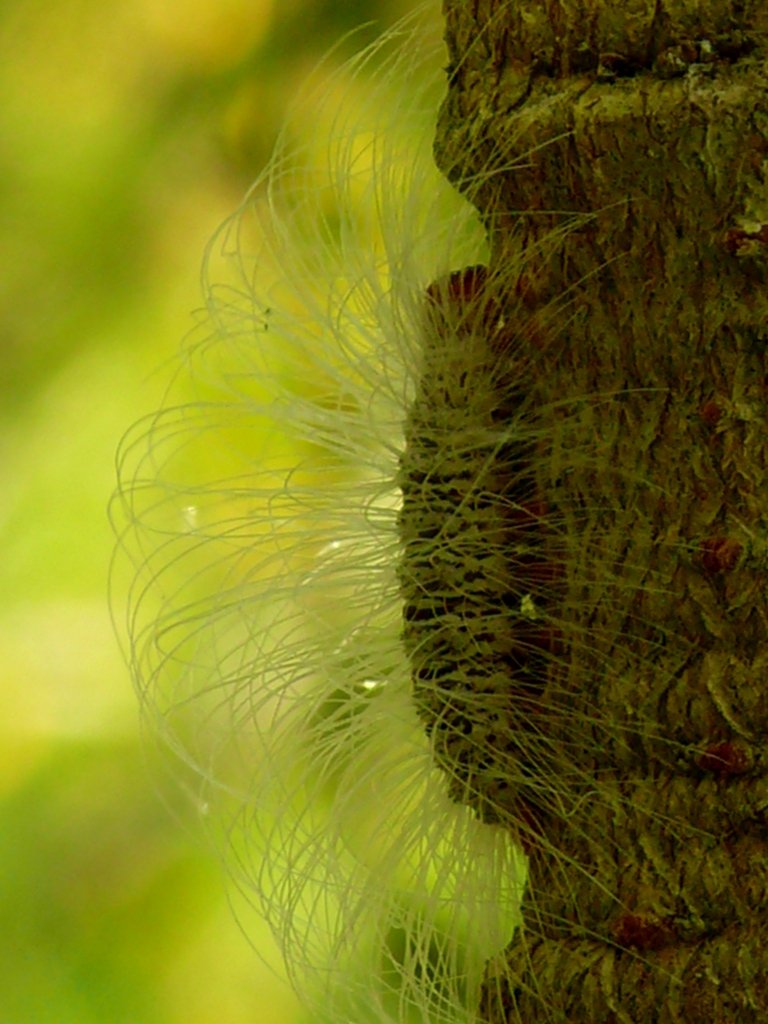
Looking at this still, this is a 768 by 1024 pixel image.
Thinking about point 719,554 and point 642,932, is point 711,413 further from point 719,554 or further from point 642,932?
point 642,932

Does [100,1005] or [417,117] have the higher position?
[417,117]

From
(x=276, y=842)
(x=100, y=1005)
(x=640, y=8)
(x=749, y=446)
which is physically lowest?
(x=100, y=1005)

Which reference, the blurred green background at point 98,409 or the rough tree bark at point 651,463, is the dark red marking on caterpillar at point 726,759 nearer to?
the rough tree bark at point 651,463

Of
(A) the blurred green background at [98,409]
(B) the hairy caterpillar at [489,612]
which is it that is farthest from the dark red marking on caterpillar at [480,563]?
(A) the blurred green background at [98,409]

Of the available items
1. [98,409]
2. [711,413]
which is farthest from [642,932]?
[98,409]

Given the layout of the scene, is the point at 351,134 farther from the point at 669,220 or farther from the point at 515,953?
the point at 515,953

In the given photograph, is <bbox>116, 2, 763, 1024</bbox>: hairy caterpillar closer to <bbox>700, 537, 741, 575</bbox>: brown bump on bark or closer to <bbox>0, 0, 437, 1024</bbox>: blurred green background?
<bbox>700, 537, 741, 575</bbox>: brown bump on bark

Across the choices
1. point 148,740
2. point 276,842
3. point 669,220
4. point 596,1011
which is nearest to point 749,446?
point 669,220
